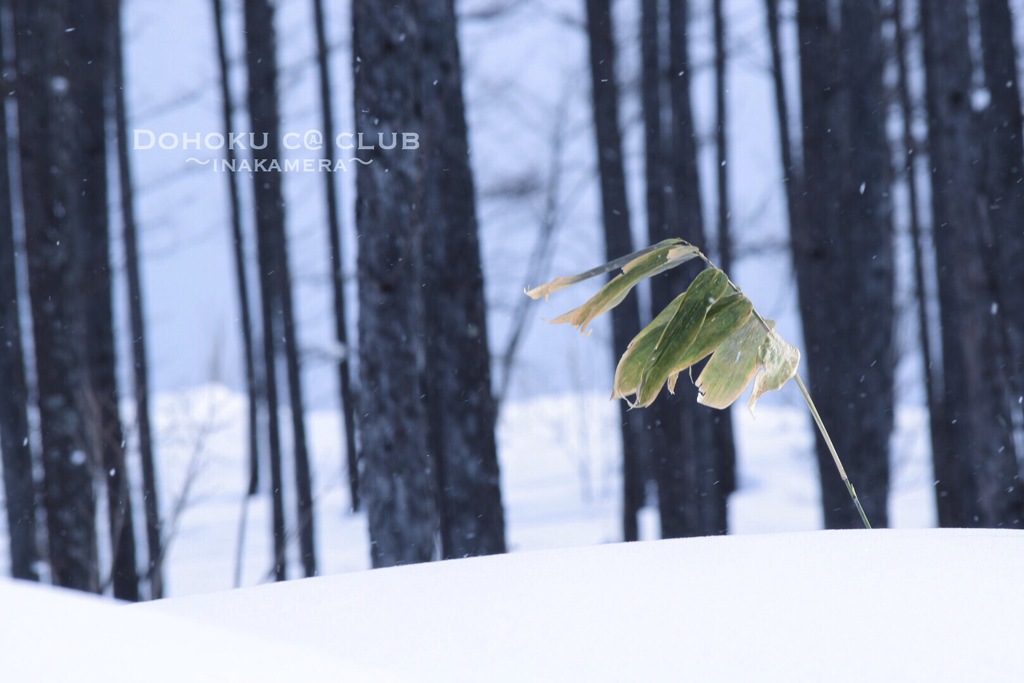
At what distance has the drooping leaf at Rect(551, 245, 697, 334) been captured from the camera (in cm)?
140

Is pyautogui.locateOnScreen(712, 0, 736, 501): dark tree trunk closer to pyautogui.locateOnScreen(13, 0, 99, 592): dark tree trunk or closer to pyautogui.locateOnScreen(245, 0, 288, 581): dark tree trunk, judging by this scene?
pyautogui.locateOnScreen(245, 0, 288, 581): dark tree trunk

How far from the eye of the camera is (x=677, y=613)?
107 centimetres

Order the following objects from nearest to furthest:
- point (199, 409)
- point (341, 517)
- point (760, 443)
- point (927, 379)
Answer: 1. point (199, 409)
2. point (927, 379)
3. point (341, 517)
4. point (760, 443)

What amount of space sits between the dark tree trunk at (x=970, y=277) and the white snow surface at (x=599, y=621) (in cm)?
326

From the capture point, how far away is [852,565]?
1.21 meters

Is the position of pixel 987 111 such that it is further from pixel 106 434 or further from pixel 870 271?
pixel 106 434

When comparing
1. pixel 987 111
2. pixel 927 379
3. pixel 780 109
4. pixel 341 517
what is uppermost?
pixel 780 109

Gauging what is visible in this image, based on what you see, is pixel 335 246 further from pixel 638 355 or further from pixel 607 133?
pixel 638 355

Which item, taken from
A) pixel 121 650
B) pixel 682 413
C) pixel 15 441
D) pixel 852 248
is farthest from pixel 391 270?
pixel 15 441

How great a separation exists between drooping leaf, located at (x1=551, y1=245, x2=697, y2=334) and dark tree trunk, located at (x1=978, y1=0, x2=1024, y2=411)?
3488mm

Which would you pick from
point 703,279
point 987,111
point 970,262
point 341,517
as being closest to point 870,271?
point 970,262

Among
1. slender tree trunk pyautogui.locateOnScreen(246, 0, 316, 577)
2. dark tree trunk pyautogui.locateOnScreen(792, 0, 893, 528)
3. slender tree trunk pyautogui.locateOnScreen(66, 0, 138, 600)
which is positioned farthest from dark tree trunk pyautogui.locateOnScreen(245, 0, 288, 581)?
dark tree trunk pyautogui.locateOnScreen(792, 0, 893, 528)

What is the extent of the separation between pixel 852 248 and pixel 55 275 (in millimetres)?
4037

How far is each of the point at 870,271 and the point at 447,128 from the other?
2265 millimetres
